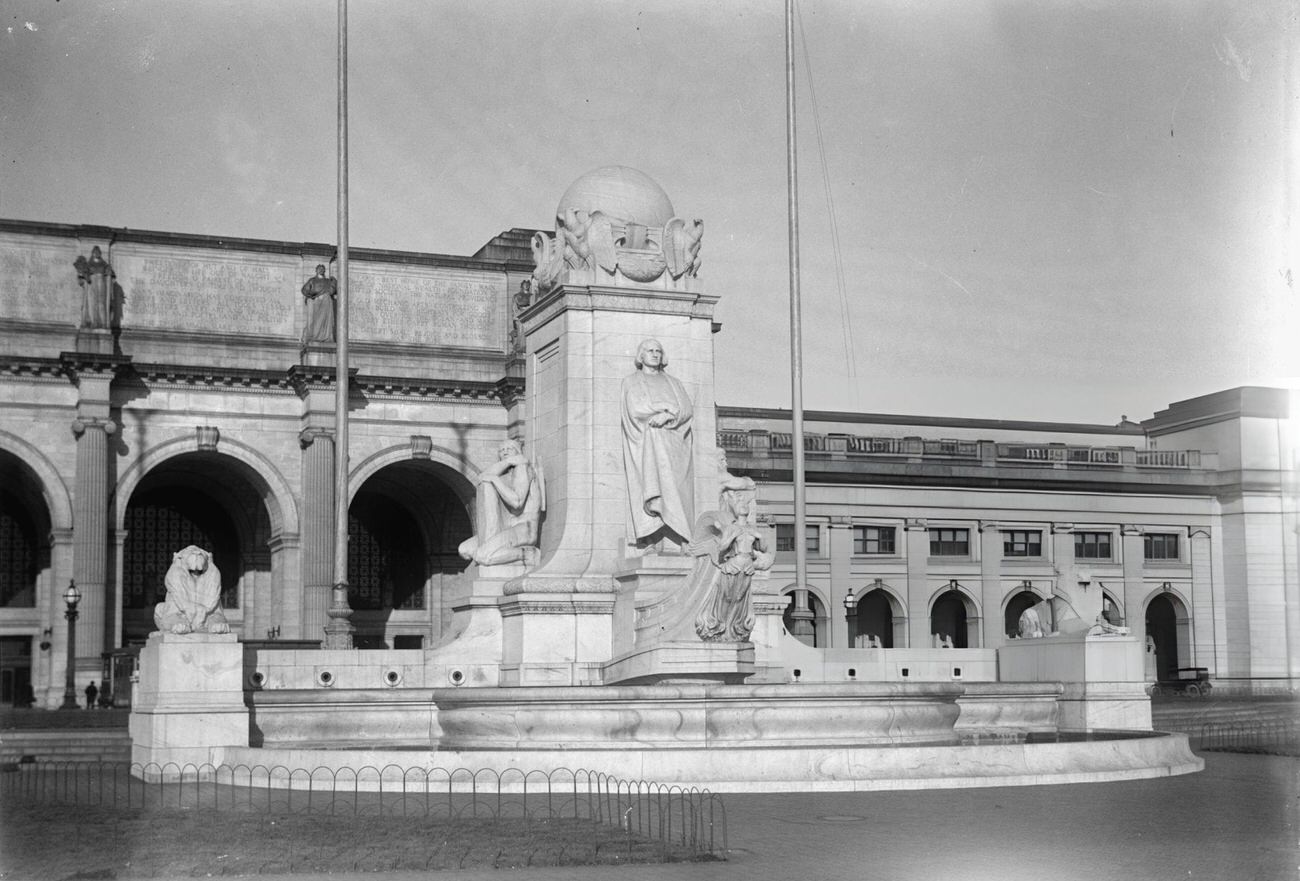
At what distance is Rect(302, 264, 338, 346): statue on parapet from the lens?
63.6 meters

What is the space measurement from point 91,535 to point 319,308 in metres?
11.0

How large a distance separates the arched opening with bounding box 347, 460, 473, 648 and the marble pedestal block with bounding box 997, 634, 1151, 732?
1785 inches

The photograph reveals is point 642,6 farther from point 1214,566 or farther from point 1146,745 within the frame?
point 1214,566

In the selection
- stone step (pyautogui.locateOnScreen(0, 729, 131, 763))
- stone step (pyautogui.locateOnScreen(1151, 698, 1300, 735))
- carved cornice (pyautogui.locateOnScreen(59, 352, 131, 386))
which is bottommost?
stone step (pyautogui.locateOnScreen(1151, 698, 1300, 735))

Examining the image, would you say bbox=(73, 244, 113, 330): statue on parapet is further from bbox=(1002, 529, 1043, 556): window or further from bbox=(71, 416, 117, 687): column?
bbox=(1002, 529, 1043, 556): window

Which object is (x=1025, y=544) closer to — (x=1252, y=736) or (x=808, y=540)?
(x=808, y=540)

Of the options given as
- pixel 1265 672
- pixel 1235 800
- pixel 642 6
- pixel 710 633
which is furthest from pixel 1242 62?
pixel 1265 672

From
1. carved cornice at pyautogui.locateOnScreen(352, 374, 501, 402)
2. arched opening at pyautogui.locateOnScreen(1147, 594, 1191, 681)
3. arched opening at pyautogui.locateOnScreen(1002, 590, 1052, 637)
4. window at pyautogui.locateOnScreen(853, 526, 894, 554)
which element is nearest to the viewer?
carved cornice at pyautogui.locateOnScreen(352, 374, 501, 402)

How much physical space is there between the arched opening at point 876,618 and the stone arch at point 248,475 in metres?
27.5

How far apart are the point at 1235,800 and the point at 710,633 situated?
20.1 ft

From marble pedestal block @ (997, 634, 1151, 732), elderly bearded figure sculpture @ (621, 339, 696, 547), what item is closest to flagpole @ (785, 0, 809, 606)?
marble pedestal block @ (997, 634, 1151, 732)

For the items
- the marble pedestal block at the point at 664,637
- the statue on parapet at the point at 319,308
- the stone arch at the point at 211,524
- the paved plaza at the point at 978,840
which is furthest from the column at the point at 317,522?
the paved plaza at the point at 978,840

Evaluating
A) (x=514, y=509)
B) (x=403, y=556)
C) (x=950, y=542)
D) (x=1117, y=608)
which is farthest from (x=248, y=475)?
(x=514, y=509)

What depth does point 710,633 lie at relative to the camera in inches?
814
